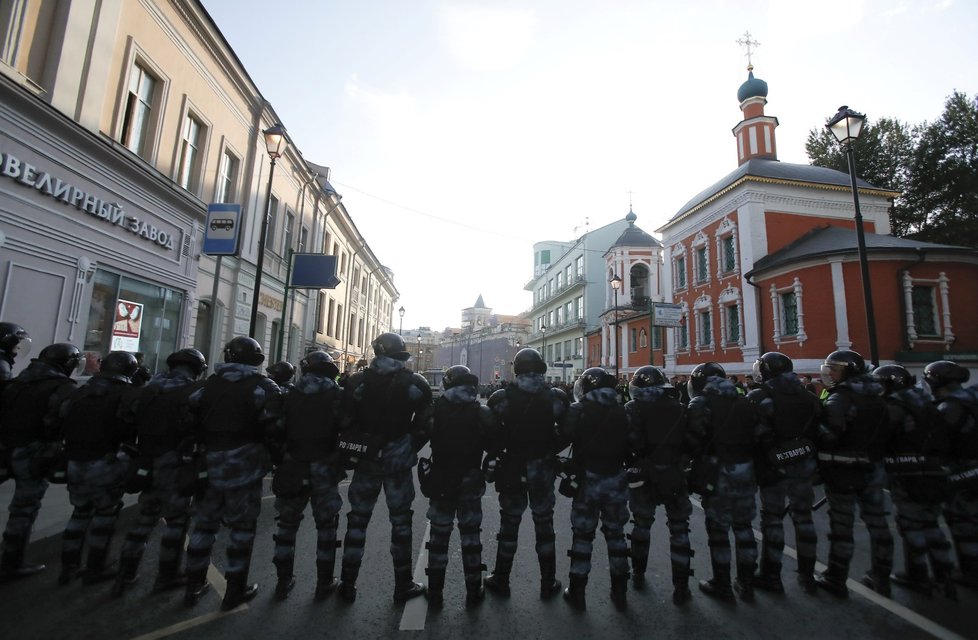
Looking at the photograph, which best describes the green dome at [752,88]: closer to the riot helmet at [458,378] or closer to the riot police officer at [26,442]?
the riot helmet at [458,378]

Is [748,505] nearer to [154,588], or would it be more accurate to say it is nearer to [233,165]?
[154,588]

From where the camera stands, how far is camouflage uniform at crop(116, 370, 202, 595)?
3758 millimetres

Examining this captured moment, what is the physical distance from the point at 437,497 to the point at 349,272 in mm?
27961

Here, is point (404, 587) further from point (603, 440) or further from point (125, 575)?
point (125, 575)

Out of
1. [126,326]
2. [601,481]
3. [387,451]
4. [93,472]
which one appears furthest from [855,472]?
[126,326]

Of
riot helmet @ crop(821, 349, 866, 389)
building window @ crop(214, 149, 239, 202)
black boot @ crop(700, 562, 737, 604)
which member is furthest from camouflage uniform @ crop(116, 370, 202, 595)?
building window @ crop(214, 149, 239, 202)

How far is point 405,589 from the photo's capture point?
144 inches

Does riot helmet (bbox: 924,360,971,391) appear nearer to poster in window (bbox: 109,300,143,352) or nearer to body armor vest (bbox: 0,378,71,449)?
body armor vest (bbox: 0,378,71,449)

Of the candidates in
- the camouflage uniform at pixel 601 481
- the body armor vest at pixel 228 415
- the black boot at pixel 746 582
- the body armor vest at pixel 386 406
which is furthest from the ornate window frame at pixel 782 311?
the body armor vest at pixel 228 415

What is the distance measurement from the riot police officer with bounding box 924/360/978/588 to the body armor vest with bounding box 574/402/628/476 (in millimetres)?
2914

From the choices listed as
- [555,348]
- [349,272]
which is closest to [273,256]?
[349,272]

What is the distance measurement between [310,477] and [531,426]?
6.31ft

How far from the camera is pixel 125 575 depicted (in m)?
3.69

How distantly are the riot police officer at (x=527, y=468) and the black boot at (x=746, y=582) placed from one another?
1.52 m
